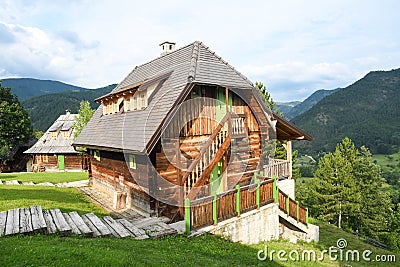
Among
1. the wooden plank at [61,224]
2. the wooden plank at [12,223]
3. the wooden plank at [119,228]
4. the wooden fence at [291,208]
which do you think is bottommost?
the wooden fence at [291,208]

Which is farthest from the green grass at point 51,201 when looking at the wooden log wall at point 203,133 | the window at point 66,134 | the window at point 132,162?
the window at point 66,134

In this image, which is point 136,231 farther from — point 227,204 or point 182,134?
point 182,134

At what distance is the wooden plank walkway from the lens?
7168 mm

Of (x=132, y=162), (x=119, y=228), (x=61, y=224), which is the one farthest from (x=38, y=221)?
(x=132, y=162)

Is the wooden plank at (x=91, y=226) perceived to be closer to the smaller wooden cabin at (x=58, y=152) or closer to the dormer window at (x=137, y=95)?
the dormer window at (x=137, y=95)

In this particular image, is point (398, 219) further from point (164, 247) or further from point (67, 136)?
point (67, 136)

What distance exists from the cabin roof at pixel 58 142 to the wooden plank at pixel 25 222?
81.6ft

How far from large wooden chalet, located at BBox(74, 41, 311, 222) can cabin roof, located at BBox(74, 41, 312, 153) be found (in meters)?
0.04

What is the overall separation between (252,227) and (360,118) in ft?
430

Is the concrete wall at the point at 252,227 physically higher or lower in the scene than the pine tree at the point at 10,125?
lower

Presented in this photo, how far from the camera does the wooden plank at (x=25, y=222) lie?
6961 mm

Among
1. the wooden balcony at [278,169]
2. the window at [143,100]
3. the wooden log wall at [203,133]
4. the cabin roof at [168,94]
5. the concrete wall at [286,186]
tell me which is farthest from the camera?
the concrete wall at [286,186]

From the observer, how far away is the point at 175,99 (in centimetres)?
1063

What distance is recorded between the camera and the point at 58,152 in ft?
105
